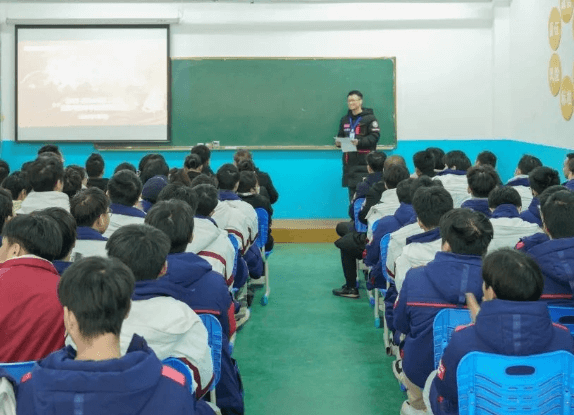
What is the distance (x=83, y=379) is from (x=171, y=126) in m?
7.37

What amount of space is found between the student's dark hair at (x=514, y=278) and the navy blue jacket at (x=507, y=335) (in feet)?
0.21

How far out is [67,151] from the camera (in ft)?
28.9

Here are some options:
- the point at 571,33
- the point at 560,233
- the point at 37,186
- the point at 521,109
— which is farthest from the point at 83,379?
the point at 521,109

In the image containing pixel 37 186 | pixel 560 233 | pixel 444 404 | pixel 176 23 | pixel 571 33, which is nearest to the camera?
pixel 444 404

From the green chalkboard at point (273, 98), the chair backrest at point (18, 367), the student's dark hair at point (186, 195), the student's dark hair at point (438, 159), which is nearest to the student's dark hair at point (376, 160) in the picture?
the student's dark hair at point (438, 159)

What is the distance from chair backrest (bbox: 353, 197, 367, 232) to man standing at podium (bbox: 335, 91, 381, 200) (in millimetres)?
2320

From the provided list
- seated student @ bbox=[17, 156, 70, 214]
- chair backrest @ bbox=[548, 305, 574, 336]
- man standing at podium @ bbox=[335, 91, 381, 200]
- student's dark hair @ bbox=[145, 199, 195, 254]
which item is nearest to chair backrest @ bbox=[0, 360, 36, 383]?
student's dark hair @ bbox=[145, 199, 195, 254]

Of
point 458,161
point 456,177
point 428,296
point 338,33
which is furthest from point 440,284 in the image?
point 338,33

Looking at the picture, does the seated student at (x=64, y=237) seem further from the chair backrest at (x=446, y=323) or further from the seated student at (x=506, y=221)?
the seated student at (x=506, y=221)

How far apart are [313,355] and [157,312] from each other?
7.70 feet

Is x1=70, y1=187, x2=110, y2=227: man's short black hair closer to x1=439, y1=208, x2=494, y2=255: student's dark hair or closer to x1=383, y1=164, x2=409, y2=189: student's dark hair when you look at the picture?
x1=439, y1=208, x2=494, y2=255: student's dark hair

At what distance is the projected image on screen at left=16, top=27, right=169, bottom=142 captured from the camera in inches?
340

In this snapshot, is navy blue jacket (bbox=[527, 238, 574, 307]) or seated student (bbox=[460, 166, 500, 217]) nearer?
navy blue jacket (bbox=[527, 238, 574, 307])

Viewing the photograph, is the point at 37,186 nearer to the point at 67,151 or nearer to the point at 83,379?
the point at 83,379
